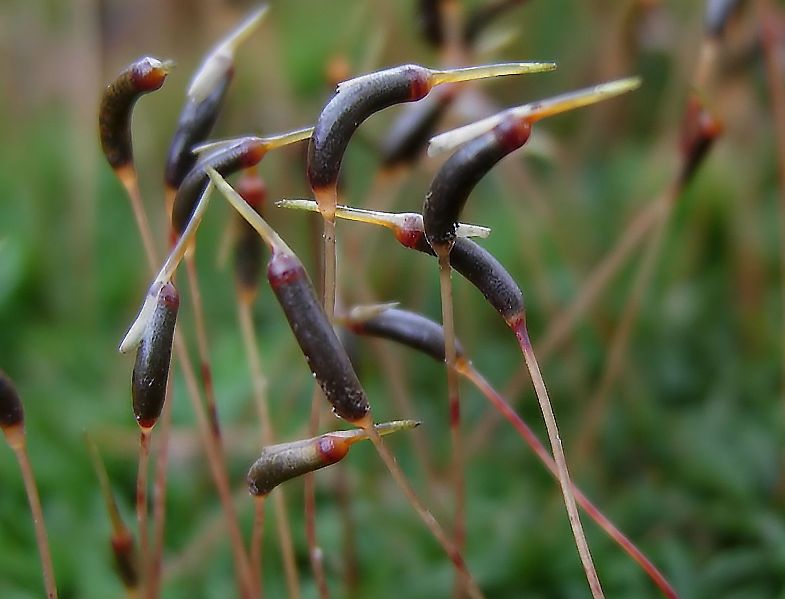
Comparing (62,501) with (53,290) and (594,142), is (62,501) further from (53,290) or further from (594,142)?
(594,142)

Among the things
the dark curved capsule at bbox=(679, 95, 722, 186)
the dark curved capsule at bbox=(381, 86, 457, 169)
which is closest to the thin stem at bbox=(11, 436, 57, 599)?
the dark curved capsule at bbox=(381, 86, 457, 169)

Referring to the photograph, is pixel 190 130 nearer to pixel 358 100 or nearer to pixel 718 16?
pixel 358 100

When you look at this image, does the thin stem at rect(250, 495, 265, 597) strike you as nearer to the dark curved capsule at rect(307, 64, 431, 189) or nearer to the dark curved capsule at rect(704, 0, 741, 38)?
the dark curved capsule at rect(307, 64, 431, 189)

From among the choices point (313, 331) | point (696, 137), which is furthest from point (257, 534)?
point (696, 137)

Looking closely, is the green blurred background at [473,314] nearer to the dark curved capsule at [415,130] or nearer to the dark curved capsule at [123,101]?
the dark curved capsule at [415,130]

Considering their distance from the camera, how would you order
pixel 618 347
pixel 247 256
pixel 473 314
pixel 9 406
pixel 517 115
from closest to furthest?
pixel 517 115 → pixel 9 406 → pixel 247 256 → pixel 618 347 → pixel 473 314
